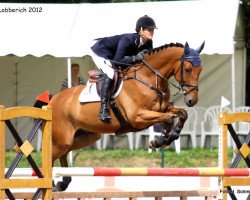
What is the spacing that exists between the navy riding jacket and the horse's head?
49cm

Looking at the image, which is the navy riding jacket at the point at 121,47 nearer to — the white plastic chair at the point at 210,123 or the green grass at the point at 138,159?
the green grass at the point at 138,159

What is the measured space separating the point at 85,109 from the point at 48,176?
2.97 meters

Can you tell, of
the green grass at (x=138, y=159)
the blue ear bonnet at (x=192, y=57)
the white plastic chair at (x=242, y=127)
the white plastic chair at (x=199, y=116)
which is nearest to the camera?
the blue ear bonnet at (x=192, y=57)

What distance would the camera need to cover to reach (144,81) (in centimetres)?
951

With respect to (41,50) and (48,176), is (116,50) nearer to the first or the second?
(48,176)

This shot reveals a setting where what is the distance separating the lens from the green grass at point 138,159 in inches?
572

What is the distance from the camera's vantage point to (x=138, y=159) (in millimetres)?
14812

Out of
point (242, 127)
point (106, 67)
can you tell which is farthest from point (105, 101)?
point (242, 127)

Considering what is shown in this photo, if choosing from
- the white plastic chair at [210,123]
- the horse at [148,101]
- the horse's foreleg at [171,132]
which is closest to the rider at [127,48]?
the horse at [148,101]

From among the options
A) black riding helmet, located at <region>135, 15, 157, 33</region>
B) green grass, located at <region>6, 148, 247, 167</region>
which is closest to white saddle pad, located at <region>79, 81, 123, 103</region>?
black riding helmet, located at <region>135, 15, 157, 33</region>

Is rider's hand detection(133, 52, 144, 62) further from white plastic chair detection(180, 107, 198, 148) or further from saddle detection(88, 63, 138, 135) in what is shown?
white plastic chair detection(180, 107, 198, 148)

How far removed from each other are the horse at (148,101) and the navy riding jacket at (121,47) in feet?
0.39

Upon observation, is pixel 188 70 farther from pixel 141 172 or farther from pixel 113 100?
pixel 141 172

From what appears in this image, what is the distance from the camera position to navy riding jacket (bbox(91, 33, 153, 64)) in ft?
31.0
